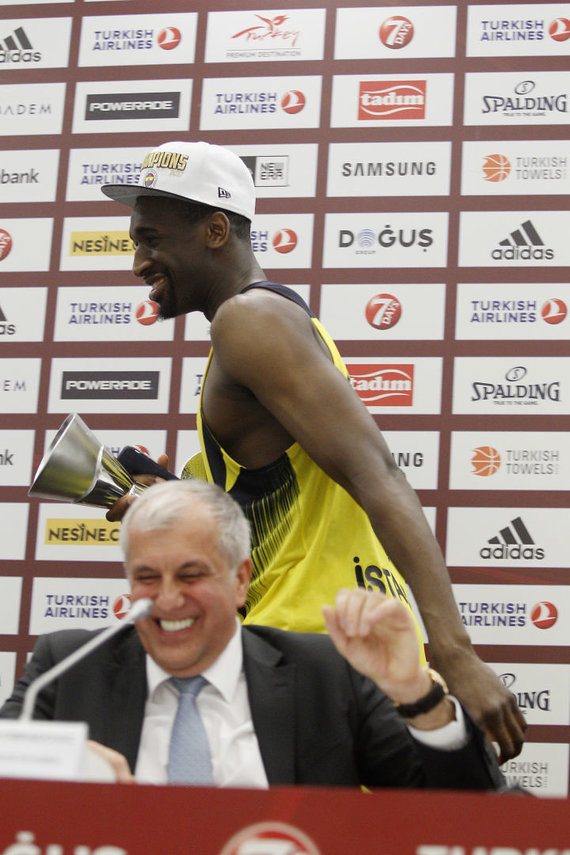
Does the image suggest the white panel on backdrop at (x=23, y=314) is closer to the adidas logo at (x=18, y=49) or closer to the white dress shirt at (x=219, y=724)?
→ the adidas logo at (x=18, y=49)

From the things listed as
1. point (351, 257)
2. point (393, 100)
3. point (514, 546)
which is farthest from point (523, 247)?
point (514, 546)

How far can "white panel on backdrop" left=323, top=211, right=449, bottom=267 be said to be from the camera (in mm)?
3281

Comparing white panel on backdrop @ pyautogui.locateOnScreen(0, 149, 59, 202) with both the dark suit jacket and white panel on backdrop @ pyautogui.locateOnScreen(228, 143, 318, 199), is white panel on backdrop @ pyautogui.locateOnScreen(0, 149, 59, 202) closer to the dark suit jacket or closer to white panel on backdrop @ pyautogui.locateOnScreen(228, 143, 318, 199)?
white panel on backdrop @ pyautogui.locateOnScreen(228, 143, 318, 199)

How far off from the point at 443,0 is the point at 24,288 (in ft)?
5.11

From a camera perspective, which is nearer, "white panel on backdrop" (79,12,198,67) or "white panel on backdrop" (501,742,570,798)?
"white panel on backdrop" (501,742,570,798)

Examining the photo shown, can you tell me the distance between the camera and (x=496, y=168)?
3.30 metres

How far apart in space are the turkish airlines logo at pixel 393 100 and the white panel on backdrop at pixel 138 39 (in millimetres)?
582

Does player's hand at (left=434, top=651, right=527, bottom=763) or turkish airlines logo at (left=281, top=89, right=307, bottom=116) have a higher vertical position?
turkish airlines logo at (left=281, top=89, right=307, bottom=116)

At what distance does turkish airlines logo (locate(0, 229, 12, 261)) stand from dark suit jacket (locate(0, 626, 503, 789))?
210cm

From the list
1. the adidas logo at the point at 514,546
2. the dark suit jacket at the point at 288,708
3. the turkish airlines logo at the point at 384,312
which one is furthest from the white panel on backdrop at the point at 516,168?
the dark suit jacket at the point at 288,708

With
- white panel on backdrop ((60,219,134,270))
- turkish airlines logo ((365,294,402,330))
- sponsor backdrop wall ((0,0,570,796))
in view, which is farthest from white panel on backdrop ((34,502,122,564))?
turkish airlines logo ((365,294,402,330))

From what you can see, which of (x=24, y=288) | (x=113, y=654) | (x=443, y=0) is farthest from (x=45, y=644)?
(x=443, y=0)

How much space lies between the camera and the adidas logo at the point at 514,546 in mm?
3092

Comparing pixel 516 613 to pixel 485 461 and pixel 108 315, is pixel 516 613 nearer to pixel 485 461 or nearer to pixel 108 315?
pixel 485 461
